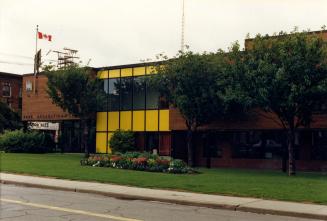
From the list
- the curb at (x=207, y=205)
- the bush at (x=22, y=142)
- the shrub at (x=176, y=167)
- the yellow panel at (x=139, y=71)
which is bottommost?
the curb at (x=207, y=205)

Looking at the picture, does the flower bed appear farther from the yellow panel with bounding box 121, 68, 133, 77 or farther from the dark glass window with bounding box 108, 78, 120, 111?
the dark glass window with bounding box 108, 78, 120, 111

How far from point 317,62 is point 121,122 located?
21.7 m

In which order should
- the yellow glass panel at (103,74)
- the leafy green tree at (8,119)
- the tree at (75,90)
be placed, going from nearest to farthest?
the tree at (75,90) → the yellow glass panel at (103,74) → the leafy green tree at (8,119)

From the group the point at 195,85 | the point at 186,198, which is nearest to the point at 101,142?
the point at 195,85

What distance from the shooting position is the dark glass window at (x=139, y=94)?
1656 inches

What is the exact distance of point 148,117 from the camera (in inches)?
1645

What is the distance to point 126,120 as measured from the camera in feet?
142

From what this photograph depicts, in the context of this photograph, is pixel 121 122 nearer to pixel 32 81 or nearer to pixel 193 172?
pixel 32 81

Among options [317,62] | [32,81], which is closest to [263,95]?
[317,62]

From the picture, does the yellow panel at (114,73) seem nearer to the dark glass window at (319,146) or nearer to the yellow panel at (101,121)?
the yellow panel at (101,121)

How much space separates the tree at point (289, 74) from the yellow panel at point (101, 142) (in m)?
21.1

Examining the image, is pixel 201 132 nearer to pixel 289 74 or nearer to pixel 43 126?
pixel 289 74

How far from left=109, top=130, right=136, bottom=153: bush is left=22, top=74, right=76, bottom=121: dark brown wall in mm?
7429

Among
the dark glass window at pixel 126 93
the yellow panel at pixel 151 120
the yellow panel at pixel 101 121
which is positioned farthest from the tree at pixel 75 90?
the yellow panel at pixel 151 120
